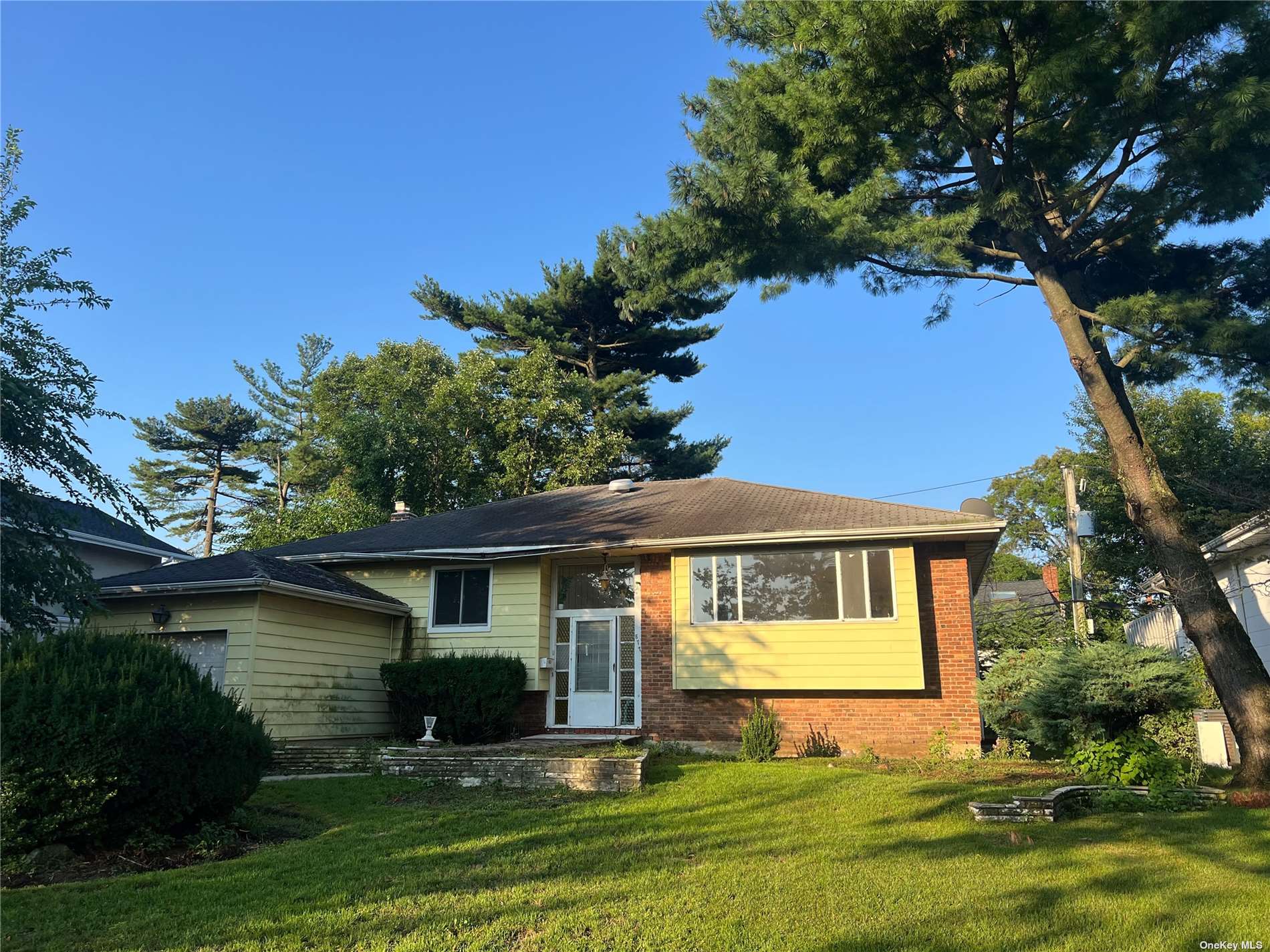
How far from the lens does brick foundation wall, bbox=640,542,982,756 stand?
39.8ft

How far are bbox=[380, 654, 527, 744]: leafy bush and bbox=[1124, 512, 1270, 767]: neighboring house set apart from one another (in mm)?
9376

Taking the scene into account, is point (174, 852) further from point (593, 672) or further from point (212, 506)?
point (212, 506)

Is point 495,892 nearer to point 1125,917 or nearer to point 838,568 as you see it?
point 1125,917

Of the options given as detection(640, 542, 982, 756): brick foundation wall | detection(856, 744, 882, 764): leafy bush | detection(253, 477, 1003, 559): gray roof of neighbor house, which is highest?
detection(253, 477, 1003, 559): gray roof of neighbor house

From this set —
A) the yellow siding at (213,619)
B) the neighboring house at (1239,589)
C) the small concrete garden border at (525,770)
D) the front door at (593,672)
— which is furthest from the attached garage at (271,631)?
the neighboring house at (1239,589)

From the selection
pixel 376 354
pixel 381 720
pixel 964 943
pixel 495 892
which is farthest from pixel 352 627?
pixel 376 354

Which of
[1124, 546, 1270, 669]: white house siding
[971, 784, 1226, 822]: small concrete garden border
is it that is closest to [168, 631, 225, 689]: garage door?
[971, 784, 1226, 822]: small concrete garden border

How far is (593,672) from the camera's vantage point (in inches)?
555

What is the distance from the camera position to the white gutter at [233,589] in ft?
38.1

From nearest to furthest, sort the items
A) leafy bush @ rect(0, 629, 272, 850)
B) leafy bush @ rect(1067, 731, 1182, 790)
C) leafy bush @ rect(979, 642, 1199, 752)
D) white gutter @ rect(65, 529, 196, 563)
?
leafy bush @ rect(0, 629, 272, 850) → leafy bush @ rect(1067, 731, 1182, 790) → leafy bush @ rect(979, 642, 1199, 752) → white gutter @ rect(65, 529, 196, 563)

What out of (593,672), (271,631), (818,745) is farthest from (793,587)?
(271,631)

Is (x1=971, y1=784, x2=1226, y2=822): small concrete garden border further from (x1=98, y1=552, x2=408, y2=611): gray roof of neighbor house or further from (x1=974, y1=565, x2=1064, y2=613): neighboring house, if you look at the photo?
(x1=974, y1=565, x2=1064, y2=613): neighboring house

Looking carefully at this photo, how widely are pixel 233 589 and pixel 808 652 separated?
28.3 ft

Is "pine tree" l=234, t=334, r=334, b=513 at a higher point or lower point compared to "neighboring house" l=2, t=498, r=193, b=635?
higher
